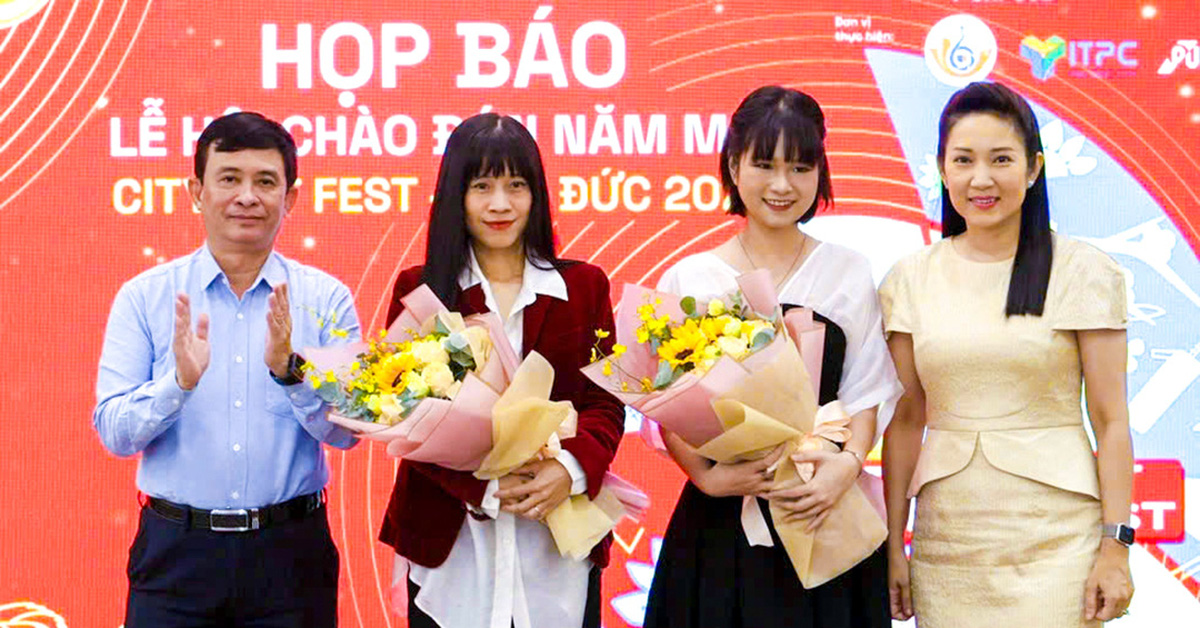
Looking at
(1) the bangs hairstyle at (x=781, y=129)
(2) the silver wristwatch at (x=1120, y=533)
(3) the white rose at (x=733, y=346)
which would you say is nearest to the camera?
(3) the white rose at (x=733, y=346)

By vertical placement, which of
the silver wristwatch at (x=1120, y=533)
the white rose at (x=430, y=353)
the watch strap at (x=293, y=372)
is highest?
the white rose at (x=430, y=353)

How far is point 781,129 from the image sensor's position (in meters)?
→ 2.27

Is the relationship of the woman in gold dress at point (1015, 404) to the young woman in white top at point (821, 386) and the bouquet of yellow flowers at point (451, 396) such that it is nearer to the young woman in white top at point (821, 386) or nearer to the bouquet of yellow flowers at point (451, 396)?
the young woman in white top at point (821, 386)

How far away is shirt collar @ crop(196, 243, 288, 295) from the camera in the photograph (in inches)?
95.0

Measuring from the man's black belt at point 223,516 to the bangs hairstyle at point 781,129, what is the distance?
3.26 feet

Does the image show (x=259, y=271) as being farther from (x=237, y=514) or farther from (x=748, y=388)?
(x=748, y=388)

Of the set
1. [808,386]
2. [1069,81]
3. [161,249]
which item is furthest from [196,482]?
[1069,81]

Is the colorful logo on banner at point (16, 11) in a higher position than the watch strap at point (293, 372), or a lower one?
higher

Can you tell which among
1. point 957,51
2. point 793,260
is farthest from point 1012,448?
point 957,51

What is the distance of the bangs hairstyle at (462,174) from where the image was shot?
2275 millimetres

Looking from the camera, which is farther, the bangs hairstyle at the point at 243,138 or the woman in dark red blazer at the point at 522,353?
the bangs hairstyle at the point at 243,138

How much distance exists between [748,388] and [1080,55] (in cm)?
205

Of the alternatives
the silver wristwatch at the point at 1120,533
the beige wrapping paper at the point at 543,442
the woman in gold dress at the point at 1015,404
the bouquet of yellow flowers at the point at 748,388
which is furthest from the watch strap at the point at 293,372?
the silver wristwatch at the point at 1120,533

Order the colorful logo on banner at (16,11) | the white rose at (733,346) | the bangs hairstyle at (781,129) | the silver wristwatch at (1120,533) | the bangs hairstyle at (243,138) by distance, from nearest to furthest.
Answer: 1. the white rose at (733,346)
2. the silver wristwatch at (1120,533)
3. the bangs hairstyle at (781,129)
4. the bangs hairstyle at (243,138)
5. the colorful logo on banner at (16,11)
